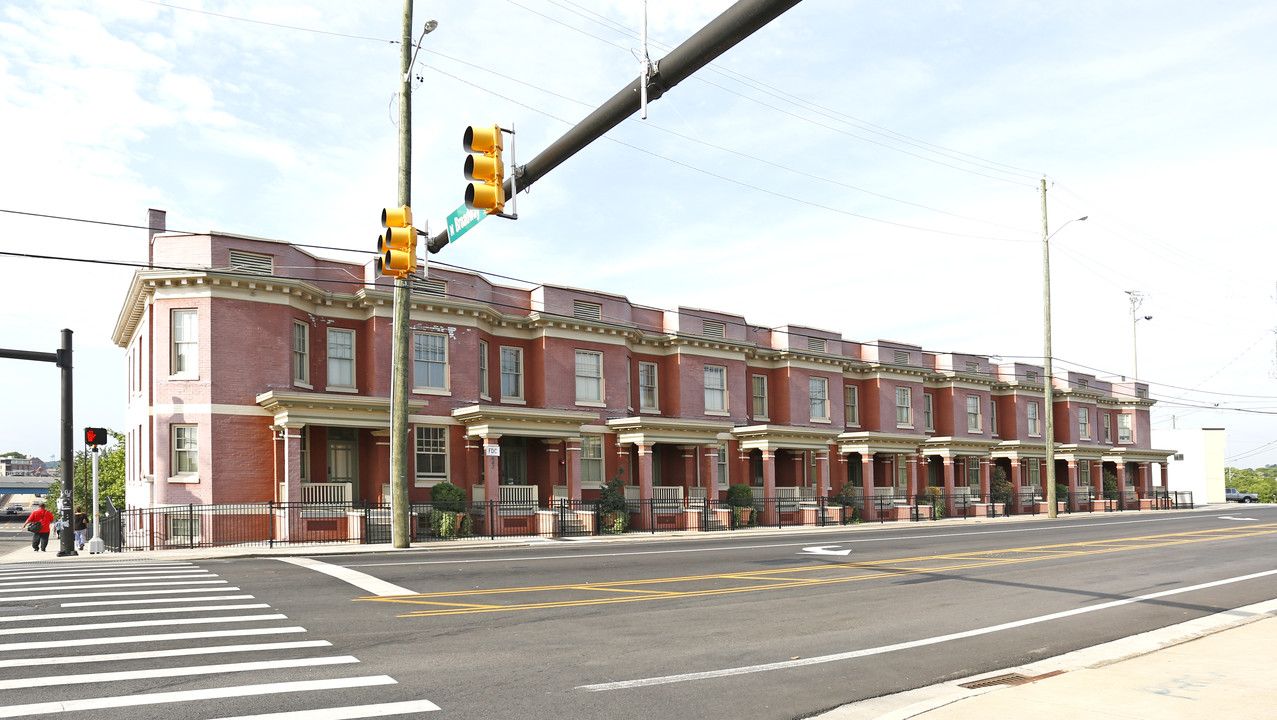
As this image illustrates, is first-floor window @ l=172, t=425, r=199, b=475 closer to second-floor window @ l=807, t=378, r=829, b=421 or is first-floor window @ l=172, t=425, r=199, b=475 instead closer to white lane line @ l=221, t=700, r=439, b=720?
white lane line @ l=221, t=700, r=439, b=720

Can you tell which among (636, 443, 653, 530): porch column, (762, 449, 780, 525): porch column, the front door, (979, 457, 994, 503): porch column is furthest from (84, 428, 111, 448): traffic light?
(979, 457, 994, 503): porch column

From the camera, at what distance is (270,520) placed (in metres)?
26.5

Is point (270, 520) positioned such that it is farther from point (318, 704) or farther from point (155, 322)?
point (318, 704)

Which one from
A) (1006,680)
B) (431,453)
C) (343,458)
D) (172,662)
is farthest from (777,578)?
(343,458)

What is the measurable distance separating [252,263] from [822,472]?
90.1 feet

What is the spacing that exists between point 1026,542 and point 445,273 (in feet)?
72.3

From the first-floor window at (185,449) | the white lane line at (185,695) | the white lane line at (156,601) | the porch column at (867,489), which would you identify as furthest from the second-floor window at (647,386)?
the white lane line at (185,695)

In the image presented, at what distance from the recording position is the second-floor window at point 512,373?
36156mm

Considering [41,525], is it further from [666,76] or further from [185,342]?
[666,76]

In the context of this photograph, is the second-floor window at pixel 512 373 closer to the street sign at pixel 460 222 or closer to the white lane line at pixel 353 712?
the street sign at pixel 460 222

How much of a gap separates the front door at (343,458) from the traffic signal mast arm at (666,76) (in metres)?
22.3

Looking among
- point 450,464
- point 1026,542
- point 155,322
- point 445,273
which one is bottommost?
point 1026,542

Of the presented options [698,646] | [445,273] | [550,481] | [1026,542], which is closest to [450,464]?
[550,481]

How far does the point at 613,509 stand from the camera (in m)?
34.5
